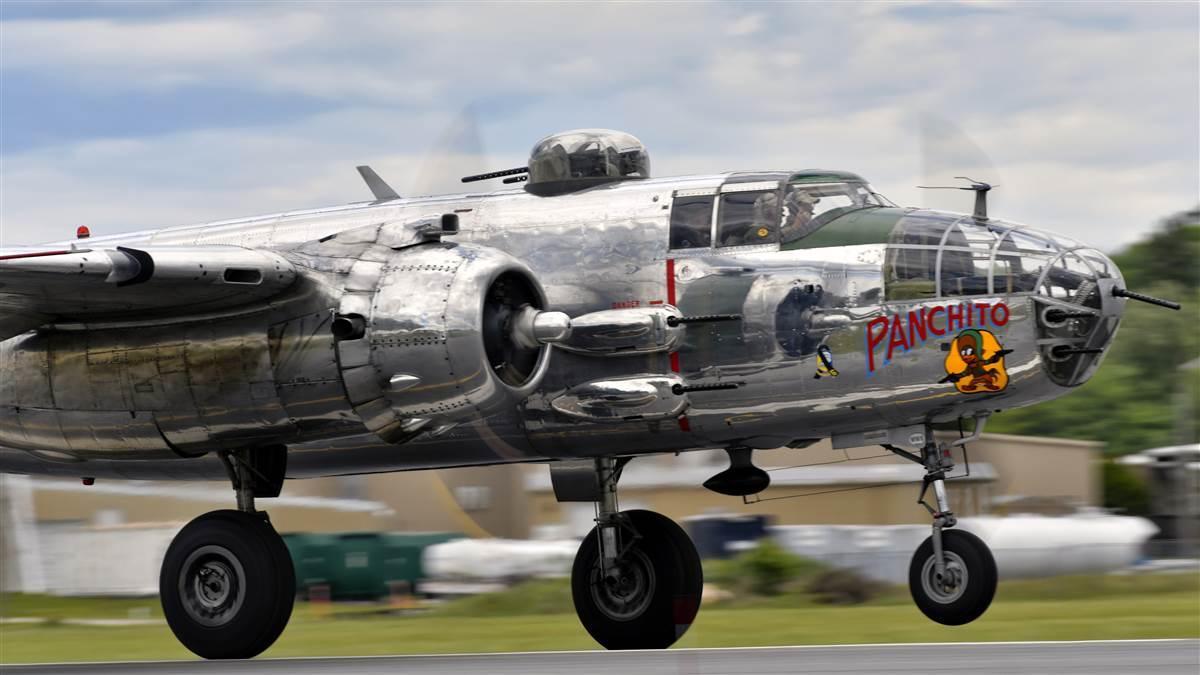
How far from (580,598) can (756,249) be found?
361 cm

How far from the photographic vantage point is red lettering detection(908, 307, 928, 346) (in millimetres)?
11102

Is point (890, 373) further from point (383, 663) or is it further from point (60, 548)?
point (60, 548)

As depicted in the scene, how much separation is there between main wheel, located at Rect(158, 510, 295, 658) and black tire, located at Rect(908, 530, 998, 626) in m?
4.71

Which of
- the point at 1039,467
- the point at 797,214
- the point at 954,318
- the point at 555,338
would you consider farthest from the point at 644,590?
the point at 1039,467

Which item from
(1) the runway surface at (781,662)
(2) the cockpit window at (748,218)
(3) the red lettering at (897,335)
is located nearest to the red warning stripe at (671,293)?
(2) the cockpit window at (748,218)

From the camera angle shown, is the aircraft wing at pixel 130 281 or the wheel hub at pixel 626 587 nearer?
the aircraft wing at pixel 130 281

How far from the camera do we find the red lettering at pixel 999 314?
10.9 m

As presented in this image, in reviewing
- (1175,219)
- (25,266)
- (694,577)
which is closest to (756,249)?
(694,577)

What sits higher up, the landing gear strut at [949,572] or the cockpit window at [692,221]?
the cockpit window at [692,221]

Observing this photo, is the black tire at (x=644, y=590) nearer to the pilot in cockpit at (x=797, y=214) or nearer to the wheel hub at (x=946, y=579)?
the wheel hub at (x=946, y=579)

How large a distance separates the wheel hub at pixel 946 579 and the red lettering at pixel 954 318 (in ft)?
5.50

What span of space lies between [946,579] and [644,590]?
2802 mm

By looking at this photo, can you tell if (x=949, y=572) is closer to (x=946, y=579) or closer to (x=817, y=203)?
(x=946, y=579)

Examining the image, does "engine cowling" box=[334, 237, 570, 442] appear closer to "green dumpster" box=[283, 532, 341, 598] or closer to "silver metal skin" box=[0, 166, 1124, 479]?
"silver metal skin" box=[0, 166, 1124, 479]
